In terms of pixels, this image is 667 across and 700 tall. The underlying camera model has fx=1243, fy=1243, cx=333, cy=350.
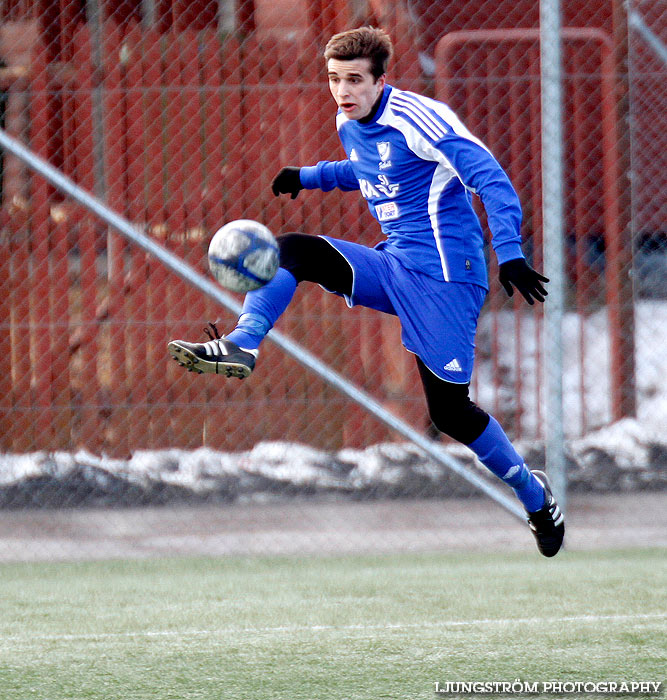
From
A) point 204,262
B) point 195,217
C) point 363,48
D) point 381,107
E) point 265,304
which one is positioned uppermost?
point 363,48

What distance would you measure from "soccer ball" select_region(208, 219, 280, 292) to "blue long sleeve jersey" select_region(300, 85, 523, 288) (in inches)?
21.6

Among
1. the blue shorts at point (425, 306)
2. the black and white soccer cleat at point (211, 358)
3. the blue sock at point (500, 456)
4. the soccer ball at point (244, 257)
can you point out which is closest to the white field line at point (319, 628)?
the blue sock at point (500, 456)

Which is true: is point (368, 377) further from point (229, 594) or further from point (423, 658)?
point (423, 658)

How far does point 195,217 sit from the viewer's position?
7.67m

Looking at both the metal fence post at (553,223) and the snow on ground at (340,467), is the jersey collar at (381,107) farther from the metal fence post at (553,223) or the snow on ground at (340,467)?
the snow on ground at (340,467)

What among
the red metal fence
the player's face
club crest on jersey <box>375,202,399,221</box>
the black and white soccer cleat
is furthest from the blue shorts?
the red metal fence

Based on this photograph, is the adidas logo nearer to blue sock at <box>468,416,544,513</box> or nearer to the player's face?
blue sock at <box>468,416,544,513</box>

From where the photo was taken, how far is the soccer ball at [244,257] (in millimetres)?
4105

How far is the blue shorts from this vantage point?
14.5 ft

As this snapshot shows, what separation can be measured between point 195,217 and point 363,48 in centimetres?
355

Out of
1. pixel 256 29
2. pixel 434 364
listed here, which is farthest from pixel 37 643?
pixel 256 29

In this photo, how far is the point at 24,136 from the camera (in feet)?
25.2

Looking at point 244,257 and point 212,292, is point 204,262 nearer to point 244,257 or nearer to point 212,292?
point 212,292

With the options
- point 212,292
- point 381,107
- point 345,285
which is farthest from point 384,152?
point 212,292
